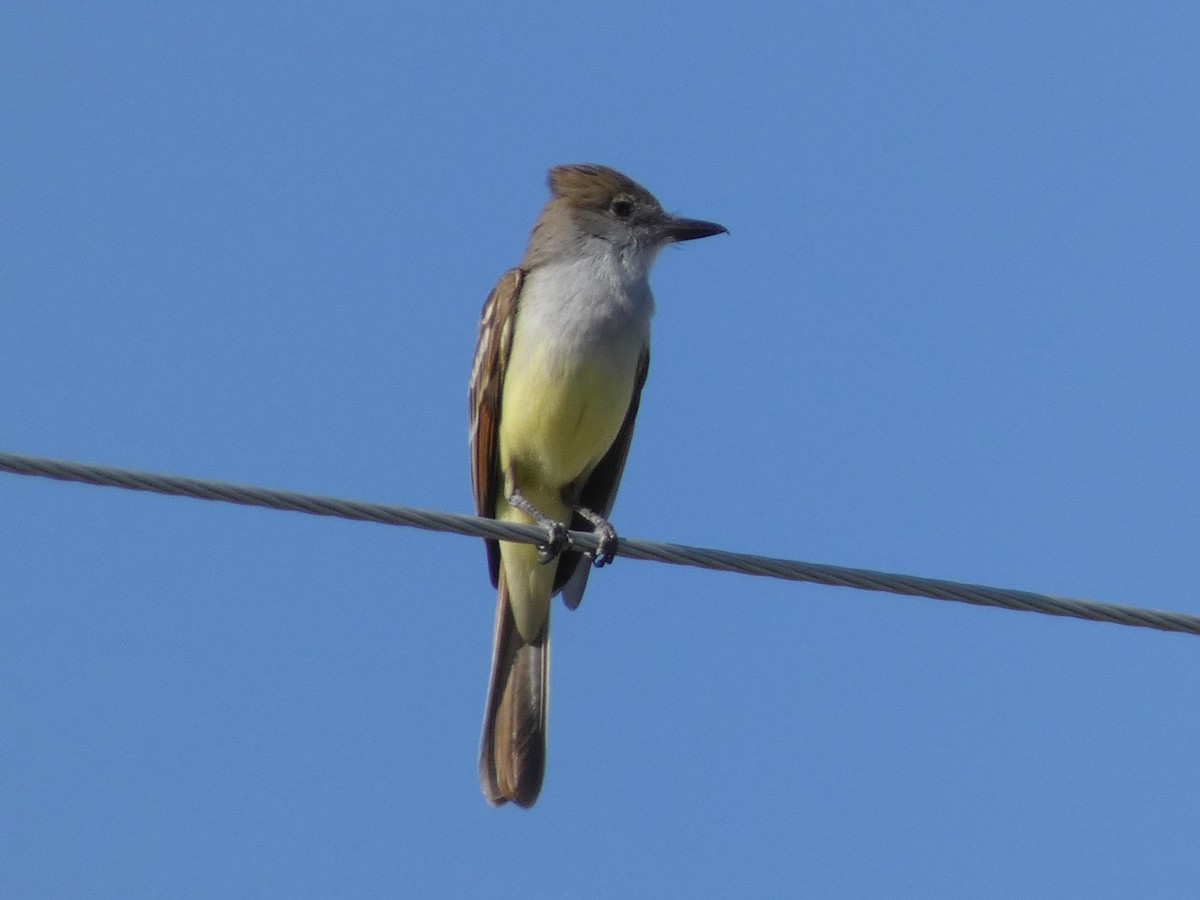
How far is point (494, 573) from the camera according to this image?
823cm

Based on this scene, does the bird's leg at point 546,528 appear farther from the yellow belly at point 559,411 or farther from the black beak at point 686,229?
the black beak at point 686,229

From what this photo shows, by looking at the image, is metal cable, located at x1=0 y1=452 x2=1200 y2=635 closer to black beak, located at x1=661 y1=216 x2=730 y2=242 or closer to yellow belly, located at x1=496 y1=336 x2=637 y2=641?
yellow belly, located at x1=496 y1=336 x2=637 y2=641

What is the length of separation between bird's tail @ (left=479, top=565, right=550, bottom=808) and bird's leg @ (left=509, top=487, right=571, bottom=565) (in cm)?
59

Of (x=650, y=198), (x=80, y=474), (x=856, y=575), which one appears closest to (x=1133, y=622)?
(x=856, y=575)

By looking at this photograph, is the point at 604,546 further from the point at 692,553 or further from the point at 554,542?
the point at 692,553

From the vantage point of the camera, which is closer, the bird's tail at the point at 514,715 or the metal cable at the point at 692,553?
the metal cable at the point at 692,553

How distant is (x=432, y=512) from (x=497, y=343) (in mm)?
2787

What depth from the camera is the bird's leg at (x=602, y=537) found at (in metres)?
6.73

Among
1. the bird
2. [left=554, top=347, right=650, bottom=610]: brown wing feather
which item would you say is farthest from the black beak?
[left=554, top=347, right=650, bottom=610]: brown wing feather

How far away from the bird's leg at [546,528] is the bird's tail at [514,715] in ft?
1.93

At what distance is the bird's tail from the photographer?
25.9ft

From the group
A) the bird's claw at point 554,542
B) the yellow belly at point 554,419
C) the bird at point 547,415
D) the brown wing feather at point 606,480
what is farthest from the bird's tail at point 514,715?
the bird's claw at point 554,542

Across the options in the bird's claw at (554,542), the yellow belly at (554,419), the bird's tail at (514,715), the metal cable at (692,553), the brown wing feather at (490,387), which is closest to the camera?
the metal cable at (692,553)

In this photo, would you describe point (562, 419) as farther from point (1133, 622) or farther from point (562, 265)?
point (1133, 622)
